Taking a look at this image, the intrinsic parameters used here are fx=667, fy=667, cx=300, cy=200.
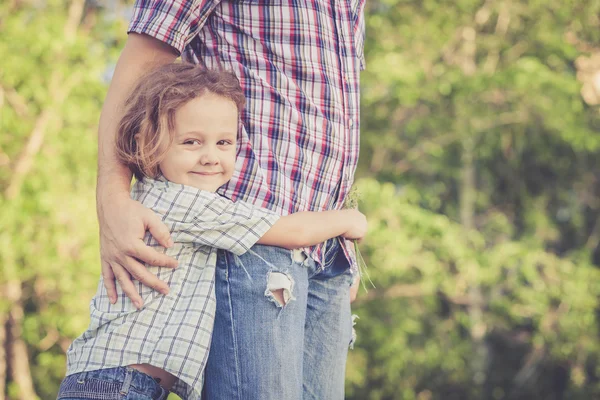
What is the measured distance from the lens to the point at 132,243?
41.8 inches

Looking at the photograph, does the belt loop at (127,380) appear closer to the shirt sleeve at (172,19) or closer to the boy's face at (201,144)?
the boy's face at (201,144)

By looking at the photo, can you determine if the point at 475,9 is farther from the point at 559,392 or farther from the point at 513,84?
the point at 559,392

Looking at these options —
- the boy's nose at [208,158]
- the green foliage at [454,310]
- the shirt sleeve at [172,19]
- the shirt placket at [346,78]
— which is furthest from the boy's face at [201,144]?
the green foliage at [454,310]

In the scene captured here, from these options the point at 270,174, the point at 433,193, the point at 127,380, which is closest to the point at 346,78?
the point at 270,174

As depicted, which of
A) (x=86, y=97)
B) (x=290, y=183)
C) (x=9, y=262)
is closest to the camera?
(x=290, y=183)

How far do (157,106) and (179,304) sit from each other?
1.08 ft

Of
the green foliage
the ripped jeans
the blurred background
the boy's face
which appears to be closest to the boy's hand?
the ripped jeans

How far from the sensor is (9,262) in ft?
12.8

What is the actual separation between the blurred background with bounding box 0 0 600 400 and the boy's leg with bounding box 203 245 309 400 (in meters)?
3.07

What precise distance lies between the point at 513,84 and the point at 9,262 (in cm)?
350

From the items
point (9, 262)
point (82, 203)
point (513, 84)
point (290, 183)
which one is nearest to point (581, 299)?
point (513, 84)

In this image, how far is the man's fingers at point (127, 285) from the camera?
1.07 metres

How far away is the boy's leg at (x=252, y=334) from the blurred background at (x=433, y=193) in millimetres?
3066

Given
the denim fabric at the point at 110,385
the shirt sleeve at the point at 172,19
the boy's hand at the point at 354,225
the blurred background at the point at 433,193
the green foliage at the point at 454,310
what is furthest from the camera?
the green foliage at the point at 454,310
